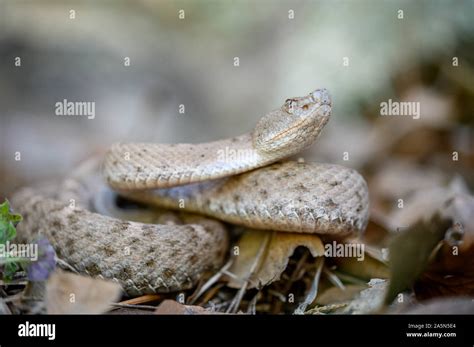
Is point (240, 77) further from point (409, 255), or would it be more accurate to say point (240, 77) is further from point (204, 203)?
point (409, 255)

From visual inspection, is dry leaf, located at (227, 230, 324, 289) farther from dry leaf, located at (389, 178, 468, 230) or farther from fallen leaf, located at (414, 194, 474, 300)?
dry leaf, located at (389, 178, 468, 230)

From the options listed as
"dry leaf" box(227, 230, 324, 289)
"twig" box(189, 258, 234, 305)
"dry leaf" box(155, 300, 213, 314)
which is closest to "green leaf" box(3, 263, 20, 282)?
"dry leaf" box(155, 300, 213, 314)

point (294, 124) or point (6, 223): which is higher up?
point (294, 124)

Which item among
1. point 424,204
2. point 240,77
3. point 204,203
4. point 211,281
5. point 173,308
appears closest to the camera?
point 173,308

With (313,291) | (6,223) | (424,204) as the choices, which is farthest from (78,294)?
(424,204)

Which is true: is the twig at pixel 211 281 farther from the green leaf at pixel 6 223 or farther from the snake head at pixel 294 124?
the green leaf at pixel 6 223

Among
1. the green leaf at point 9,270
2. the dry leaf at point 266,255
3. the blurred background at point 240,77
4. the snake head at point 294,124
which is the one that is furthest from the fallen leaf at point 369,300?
the green leaf at point 9,270
